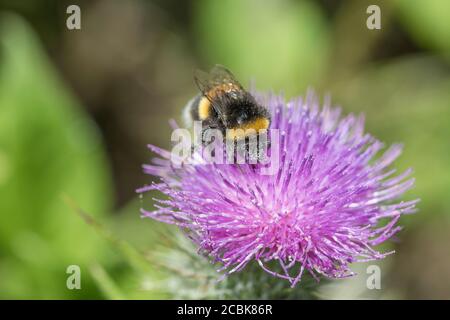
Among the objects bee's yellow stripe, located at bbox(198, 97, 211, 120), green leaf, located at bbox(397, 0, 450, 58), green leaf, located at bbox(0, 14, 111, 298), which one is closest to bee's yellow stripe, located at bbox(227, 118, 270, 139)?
bee's yellow stripe, located at bbox(198, 97, 211, 120)

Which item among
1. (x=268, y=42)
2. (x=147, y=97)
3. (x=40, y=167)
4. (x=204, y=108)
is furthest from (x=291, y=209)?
(x=147, y=97)

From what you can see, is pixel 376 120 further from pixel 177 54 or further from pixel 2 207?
pixel 2 207

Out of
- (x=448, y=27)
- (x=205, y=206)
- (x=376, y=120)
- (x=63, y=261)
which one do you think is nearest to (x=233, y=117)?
(x=205, y=206)

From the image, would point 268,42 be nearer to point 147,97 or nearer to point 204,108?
point 147,97

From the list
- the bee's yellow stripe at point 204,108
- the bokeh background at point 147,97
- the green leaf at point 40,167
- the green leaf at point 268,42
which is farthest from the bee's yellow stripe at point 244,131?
the green leaf at point 268,42

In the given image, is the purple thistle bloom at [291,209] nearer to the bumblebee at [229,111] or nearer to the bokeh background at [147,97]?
the bumblebee at [229,111]

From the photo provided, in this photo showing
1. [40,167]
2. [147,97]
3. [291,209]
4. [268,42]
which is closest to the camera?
→ [291,209]
